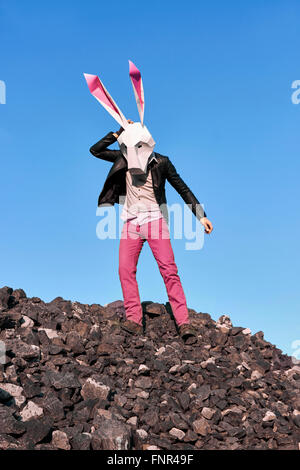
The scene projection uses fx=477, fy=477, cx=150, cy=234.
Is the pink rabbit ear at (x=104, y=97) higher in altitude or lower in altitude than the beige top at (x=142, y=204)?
higher

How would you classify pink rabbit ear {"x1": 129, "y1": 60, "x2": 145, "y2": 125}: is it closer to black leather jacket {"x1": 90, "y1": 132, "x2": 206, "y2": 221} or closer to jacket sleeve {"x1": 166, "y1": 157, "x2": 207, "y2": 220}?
black leather jacket {"x1": 90, "y1": 132, "x2": 206, "y2": 221}

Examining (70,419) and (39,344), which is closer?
(70,419)

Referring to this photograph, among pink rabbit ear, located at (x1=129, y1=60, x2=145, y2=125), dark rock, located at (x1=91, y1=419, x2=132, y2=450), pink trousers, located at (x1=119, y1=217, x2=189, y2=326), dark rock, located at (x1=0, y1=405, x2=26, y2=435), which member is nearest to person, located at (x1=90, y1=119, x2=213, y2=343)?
pink trousers, located at (x1=119, y1=217, x2=189, y2=326)

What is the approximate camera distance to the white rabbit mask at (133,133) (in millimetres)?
6641

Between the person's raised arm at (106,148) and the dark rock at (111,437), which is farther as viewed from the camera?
the person's raised arm at (106,148)

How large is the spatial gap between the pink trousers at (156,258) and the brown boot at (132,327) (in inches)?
4.8

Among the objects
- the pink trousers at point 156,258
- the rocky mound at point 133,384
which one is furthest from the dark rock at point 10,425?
the pink trousers at point 156,258

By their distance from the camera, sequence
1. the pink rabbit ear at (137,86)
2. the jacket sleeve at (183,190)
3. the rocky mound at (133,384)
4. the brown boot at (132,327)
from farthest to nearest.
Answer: the jacket sleeve at (183,190) < the brown boot at (132,327) < the pink rabbit ear at (137,86) < the rocky mound at (133,384)

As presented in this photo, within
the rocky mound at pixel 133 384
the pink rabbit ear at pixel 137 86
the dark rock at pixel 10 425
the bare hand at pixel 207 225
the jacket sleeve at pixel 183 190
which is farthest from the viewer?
the jacket sleeve at pixel 183 190

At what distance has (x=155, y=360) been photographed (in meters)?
5.99

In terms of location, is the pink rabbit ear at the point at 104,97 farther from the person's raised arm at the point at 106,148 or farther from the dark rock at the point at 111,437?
the dark rock at the point at 111,437
